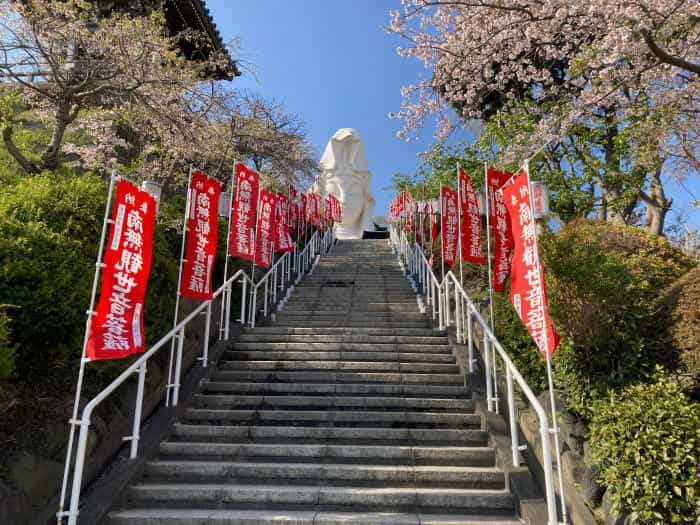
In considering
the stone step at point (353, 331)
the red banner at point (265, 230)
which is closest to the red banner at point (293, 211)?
the red banner at point (265, 230)

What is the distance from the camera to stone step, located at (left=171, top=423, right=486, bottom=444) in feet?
15.5

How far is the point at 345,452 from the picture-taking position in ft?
14.8

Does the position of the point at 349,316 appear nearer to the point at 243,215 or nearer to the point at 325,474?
the point at 243,215

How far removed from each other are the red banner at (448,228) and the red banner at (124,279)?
5.89 meters

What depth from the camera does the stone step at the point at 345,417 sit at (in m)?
5.02

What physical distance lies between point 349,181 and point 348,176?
1.13 ft

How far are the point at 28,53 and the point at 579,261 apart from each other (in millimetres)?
8211

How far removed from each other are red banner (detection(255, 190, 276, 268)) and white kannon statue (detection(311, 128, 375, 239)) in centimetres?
1546

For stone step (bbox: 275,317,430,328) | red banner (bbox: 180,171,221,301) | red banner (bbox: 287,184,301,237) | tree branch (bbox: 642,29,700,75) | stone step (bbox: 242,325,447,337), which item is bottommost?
stone step (bbox: 242,325,447,337)

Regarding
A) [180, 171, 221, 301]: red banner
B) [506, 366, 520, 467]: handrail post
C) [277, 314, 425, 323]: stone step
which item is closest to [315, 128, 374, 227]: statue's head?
[277, 314, 425, 323]: stone step

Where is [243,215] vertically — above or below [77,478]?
above

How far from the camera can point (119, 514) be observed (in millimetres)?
3707

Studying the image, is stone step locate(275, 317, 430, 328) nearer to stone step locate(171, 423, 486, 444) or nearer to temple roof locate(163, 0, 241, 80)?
stone step locate(171, 423, 486, 444)

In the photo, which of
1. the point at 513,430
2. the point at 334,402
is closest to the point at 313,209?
the point at 334,402
